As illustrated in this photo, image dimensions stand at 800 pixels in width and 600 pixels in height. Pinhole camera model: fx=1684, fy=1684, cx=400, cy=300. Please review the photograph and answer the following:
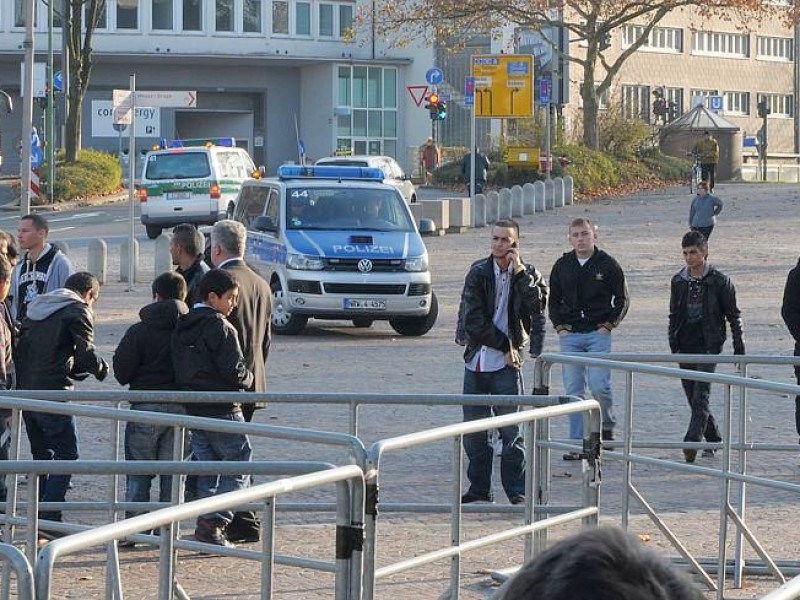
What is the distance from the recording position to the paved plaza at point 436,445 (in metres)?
7.71

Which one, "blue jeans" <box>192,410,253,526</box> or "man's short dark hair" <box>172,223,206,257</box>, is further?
"man's short dark hair" <box>172,223,206,257</box>

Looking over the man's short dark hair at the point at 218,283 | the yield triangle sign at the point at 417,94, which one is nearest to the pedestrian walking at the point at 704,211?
the man's short dark hair at the point at 218,283

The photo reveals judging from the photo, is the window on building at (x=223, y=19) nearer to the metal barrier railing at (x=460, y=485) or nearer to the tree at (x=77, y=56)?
the tree at (x=77, y=56)

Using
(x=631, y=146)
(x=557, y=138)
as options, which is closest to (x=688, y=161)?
(x=631, y=146)

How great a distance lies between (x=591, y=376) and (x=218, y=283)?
3433 mm

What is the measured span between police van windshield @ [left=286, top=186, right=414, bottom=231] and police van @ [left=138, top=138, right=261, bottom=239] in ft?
51.3

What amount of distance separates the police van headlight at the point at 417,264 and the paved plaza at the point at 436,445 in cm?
84

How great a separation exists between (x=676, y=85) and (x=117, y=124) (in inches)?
2292

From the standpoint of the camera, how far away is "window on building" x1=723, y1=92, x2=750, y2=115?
8350 cm

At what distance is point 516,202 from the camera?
41594 mm

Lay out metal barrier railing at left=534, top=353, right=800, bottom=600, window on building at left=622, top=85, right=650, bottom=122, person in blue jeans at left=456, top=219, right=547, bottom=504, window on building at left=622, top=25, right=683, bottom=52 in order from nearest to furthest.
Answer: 1. metal barrier railing at left=534, top=353, right=800, bottom=600
2. person in blue jeans at left=456, top=219, right=547, bottom=504
3. window on building at left=622, top=85, right=650, bottom=122
4. window on building at left=622, top=25, right=683, bottom=52

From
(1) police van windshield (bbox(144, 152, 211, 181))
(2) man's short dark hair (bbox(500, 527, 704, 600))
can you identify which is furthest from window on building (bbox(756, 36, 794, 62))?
(2) man's short dark hair (bbox(500, 527, 704, 600))

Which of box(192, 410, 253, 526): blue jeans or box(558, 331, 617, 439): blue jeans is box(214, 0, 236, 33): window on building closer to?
box(558, 331, 617, 439): blue jeans

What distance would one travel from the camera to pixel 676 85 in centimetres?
8025
